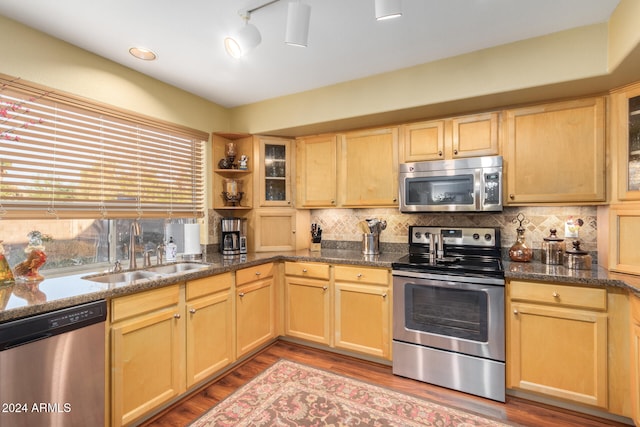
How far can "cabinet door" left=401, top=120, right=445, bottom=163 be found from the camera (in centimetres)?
264

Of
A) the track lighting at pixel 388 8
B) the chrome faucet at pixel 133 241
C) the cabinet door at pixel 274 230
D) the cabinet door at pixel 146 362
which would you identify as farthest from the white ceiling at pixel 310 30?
the cabinet door at pixel 146 362

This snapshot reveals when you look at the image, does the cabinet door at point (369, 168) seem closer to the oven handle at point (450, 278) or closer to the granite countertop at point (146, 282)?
the granite countertop at point (146, 282)

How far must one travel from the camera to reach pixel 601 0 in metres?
1.69

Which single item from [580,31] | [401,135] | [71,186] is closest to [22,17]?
[71,186]

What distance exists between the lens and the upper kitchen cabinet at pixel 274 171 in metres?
3.29

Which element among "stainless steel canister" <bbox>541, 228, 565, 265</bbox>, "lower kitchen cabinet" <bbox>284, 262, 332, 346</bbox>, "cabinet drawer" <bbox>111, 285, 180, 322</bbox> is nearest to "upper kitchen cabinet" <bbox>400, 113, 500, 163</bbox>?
"stainless steel canister" <bbox>541, 228, 565, 265</bbox>

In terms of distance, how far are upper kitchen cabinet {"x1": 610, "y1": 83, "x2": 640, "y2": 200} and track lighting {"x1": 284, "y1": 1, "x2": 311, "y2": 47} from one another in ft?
7.16

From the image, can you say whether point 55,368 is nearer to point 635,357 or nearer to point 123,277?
point 123,277

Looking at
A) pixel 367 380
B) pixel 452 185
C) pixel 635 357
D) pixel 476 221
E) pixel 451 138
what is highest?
pixel 451 138

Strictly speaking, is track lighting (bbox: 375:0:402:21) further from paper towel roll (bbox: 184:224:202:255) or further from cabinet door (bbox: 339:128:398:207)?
paper towel roll (bbox: 184:224:202:255)

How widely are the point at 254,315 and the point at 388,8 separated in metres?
2.49

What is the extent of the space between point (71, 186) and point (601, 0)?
347cm

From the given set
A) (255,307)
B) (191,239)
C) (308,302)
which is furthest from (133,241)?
(308,302)

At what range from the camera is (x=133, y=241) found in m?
2.36
